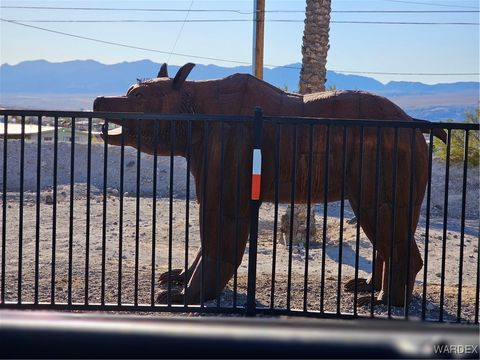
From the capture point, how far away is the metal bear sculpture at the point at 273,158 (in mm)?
6852

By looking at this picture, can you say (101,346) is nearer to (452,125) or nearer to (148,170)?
(452,125)

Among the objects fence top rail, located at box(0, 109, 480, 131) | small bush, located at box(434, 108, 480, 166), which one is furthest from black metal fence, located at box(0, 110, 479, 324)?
small bush, located at box(434, 108, 480, 166)

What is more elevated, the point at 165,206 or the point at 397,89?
the point at 397,89

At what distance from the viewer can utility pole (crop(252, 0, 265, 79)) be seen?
14344 millimetres

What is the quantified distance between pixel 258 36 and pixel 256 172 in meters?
9.04

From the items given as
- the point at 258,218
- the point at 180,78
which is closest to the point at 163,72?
the point at 180,78

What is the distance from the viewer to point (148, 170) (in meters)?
23.8

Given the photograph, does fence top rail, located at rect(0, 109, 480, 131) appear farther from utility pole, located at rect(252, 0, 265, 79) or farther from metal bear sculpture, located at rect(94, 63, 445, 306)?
utility pole, located at rect(252, 0, 265, 79)

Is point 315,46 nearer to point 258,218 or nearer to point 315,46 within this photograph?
point 315,46

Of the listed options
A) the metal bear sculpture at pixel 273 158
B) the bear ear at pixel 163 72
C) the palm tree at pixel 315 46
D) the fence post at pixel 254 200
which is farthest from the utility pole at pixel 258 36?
the fence post at pixel 254 200

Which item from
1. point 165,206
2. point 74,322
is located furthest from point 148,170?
point 74,322

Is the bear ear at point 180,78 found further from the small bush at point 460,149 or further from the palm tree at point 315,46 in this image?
the small bush at point 460,149

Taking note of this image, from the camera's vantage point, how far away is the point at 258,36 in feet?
48.1

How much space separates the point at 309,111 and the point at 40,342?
6103 millimetres
